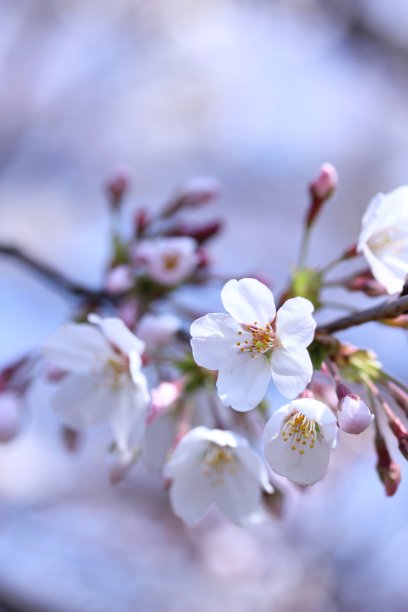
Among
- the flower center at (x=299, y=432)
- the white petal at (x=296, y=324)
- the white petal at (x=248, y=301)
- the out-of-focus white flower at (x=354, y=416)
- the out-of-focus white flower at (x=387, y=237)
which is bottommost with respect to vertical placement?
the flower center at (x=299, y=432)

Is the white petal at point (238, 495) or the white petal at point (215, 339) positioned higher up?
the white petal at point (215, 339)

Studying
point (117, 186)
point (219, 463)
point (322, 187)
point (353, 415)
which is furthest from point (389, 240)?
point (117, 186)

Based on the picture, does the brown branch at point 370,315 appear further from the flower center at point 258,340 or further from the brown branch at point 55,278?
the brown branch at point 55,278

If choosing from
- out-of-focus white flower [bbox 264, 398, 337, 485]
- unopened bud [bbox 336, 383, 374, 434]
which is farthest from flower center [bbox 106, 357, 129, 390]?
unopened bud [bbox 336, 383, 374, 434]

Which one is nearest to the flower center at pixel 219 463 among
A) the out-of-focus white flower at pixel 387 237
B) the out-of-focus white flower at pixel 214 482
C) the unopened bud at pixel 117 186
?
the out-of-focus white flower at pixel 214 482

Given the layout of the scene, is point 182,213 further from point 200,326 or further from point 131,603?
point 131,603

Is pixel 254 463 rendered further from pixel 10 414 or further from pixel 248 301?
pixel 10 414
